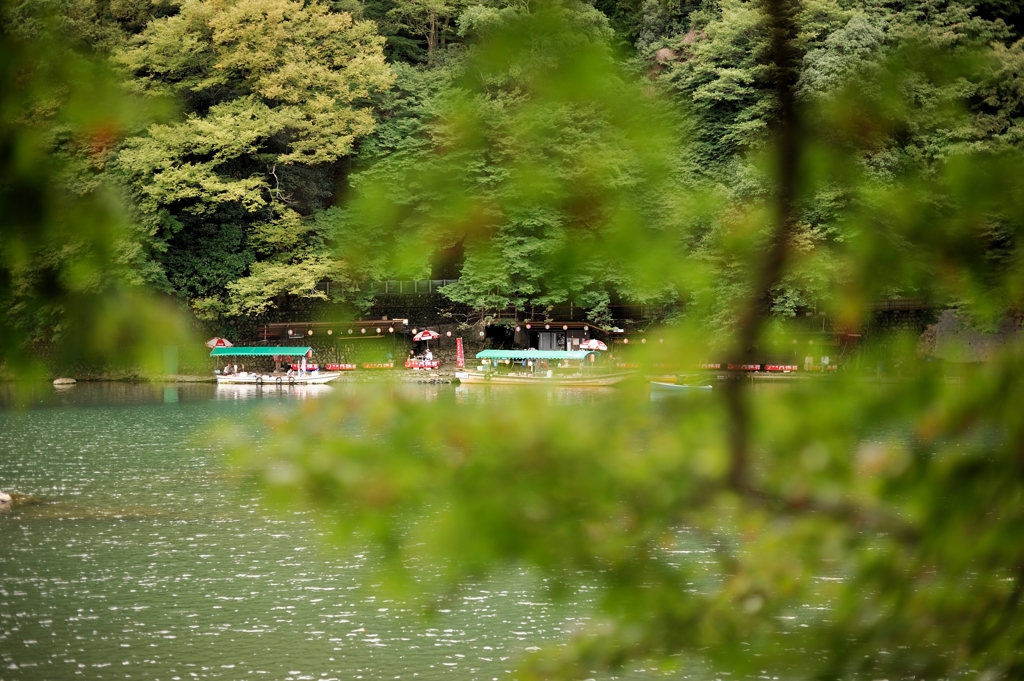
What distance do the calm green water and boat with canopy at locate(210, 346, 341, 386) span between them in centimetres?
1387

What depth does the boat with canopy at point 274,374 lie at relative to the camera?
30.1 meters

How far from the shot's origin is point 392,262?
159 cm

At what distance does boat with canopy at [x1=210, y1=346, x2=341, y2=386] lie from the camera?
3014cm

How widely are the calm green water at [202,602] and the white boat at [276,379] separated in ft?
45.3

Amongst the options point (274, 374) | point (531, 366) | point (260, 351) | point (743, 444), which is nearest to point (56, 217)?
point (743, 444)

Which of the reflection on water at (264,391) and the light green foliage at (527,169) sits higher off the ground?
the light green foliage at (527,169)

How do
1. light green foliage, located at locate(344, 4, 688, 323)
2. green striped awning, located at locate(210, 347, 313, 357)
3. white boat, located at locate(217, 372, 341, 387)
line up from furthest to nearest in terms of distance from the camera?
green striped awning, located at locate(210, 347, 313, 357)
white boat, located at locate(217, 372, 341, 387)
light green foliage, located at locate(344, 4, 688, 323)

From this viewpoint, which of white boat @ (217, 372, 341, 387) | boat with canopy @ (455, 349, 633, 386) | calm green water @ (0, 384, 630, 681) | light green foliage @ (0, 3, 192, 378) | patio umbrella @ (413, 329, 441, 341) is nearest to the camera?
light green foliage @ (0, 3, 192, 378)

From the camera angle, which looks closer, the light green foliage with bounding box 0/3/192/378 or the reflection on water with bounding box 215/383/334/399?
the light green foliage with bounding box 0/3/192/378

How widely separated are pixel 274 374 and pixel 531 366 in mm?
6987

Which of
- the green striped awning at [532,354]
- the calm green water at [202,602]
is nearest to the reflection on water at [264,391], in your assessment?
the green striped awning at [532,354]

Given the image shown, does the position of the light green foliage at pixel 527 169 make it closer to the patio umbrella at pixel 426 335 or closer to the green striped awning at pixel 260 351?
the green striped awning at pixel 260 351

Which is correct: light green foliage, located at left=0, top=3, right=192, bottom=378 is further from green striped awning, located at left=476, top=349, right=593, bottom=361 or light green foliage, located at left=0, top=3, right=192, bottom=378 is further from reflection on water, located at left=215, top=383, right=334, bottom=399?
green striped awning, located at left=476, top=349, right=593, bottom=361

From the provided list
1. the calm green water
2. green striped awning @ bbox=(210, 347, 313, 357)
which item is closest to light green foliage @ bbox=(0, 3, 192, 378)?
the calm green water
